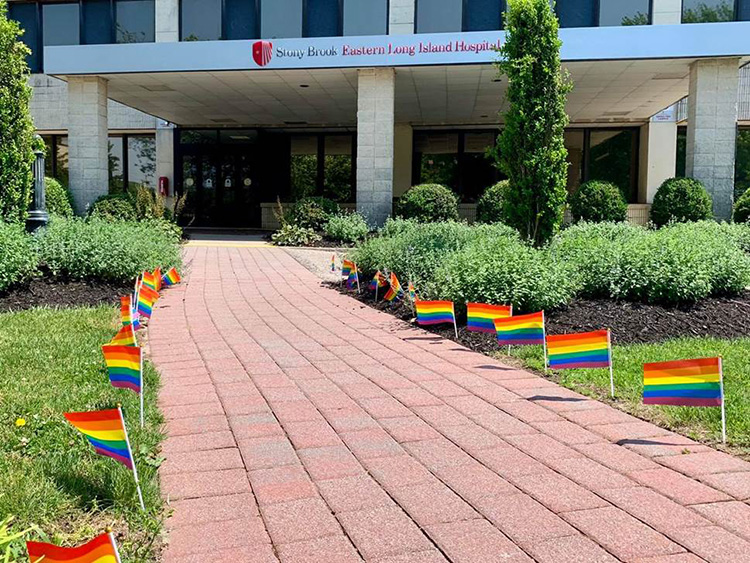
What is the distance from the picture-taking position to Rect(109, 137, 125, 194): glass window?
27094 millimetres

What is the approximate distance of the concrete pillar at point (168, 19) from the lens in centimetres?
1947

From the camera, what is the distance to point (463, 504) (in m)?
3.12

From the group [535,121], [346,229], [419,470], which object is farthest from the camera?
[346,229]

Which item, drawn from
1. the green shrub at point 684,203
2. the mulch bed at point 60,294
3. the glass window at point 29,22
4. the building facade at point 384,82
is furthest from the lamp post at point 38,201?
the glass window at point 29,22

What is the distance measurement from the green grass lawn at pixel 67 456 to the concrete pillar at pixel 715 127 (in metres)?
16.1

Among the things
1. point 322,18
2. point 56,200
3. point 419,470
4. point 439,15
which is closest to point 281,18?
point 322,18

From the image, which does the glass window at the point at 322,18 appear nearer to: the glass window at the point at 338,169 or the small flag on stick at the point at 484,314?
the glass window at the point at 338,169

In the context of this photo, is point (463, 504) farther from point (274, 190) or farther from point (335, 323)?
point (274, 190)

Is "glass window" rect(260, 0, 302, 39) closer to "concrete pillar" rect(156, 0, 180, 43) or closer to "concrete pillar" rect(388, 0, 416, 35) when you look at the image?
"concrete pillar" rect(156, 0, 180, 43)

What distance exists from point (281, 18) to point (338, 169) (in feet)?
29.1

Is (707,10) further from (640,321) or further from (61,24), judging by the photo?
(61,24)

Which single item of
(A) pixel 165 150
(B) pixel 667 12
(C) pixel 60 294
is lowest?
(C) pixel 60 294

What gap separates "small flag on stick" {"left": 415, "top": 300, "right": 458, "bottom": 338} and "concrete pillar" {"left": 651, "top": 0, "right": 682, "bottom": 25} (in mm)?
13944

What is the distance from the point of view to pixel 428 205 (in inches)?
699
